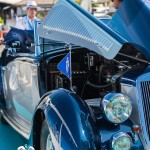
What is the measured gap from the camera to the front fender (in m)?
2.34

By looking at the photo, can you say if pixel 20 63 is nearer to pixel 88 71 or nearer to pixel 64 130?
pixel 88 71

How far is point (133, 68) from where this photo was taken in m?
2.80

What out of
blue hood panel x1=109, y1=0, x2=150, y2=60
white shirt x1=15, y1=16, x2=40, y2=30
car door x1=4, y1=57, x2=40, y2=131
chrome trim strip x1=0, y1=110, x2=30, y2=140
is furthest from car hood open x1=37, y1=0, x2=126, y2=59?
white shirt x1=15, y1=16, x2=40, y2=30

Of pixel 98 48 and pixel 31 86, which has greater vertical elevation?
pixel 98 48

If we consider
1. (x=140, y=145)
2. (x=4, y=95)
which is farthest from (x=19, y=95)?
(x=140, y=145)

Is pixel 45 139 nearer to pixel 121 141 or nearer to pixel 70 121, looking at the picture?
pixel 70 121

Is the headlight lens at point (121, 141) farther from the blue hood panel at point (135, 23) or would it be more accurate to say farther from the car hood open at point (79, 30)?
the blue hood panel at point (135, 23)

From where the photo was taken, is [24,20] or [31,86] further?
[24,20]

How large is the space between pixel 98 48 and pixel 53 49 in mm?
1624

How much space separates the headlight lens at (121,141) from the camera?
2.29 m

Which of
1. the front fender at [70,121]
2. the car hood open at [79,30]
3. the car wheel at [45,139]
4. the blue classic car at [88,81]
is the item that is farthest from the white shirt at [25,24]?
the front fender at [70,121]

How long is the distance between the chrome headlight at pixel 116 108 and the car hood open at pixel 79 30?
335mm

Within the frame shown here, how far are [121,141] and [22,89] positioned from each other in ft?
7.13

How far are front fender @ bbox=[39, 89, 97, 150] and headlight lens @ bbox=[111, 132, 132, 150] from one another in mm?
149
